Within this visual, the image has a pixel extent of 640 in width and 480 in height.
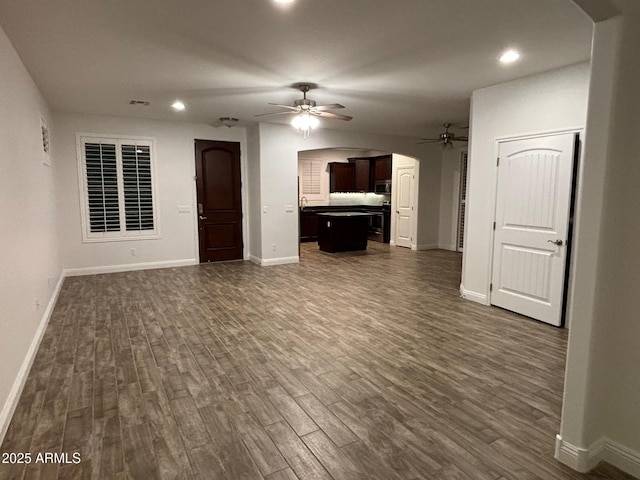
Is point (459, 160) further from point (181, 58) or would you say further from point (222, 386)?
point (222, 386)

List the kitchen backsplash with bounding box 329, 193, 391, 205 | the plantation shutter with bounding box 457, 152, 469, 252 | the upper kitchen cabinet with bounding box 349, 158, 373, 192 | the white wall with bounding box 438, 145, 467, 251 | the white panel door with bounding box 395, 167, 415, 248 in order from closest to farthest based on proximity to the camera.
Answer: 1. the plantation shutter with bounding box 457, 152, 469, 252
2. the white wall with bounding box 438, 145, 467, 251
3. the white panel door with bounding box 395, 167, 415, 248
4. the upper kitchen cabinet with bounding box 349, 158, 373, 192
5. the kitchen backsplash with bounding box 329, 193, 391, 205

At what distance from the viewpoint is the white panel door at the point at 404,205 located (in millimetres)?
9406

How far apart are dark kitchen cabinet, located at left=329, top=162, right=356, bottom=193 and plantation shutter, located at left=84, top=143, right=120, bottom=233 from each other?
620 cm

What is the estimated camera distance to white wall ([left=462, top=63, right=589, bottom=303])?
377 cm

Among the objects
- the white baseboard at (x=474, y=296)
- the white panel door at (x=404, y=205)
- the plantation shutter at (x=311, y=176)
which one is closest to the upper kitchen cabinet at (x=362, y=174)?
the plantation shutter at (x=311, y=176)

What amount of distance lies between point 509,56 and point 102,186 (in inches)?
247

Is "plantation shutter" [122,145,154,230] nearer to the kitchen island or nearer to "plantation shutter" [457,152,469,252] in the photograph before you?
the kitchen island

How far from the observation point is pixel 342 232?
28.7 feet

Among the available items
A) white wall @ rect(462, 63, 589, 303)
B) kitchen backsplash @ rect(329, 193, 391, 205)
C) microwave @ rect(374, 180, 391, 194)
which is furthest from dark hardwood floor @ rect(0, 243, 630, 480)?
kitchen backsplash @ rect(329, 193, 391, 205)

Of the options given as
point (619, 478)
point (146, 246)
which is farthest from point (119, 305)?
point (619, 478)

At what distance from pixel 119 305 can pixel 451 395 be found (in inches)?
160

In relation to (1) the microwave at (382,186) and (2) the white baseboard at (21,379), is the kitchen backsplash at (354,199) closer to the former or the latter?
(1) the microwave at (382,186)

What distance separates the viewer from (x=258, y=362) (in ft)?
10.4

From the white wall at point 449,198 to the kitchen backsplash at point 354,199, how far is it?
7.52 feet
